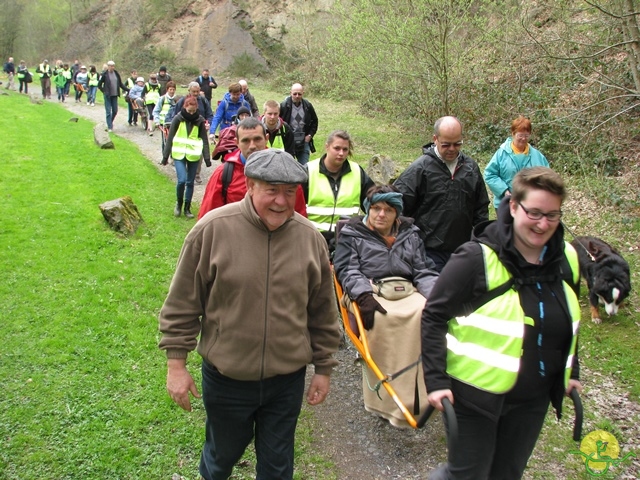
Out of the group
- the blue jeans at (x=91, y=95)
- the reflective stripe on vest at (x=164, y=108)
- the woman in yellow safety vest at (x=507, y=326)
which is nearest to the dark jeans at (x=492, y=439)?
the woman in yellow safety vest at (x=507, y=326)

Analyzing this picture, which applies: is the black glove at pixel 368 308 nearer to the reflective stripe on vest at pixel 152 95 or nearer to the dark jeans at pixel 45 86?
the reflective stripe on vest at pixel 152 95

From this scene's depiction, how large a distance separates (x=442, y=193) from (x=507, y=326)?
2513mm

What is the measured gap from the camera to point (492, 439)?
2.75m

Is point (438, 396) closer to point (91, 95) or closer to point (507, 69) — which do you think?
point (507, 69)

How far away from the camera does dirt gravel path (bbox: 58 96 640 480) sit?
404 centimetres

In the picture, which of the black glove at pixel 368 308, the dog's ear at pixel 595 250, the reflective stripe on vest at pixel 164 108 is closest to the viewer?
the black glove at pixel 368 308

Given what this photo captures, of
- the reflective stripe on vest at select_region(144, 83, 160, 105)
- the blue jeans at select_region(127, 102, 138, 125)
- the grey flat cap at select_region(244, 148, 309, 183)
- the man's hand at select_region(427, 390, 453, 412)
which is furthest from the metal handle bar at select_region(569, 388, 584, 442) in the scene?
the blue jeans at select_region(127, 102, 138, 125)

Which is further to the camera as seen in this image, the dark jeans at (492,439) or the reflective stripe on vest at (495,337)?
the dark jeans at (492,439)

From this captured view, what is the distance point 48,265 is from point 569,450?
22.4 feet

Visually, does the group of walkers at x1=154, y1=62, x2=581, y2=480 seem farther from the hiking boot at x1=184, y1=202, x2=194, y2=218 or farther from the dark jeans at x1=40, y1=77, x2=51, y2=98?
the dark jeans at x1=40, y1=77, x2=51, y2=98

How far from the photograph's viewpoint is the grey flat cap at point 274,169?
8.50 ft

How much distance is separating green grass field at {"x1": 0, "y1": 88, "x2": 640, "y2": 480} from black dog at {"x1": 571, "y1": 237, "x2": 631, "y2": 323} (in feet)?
1.02

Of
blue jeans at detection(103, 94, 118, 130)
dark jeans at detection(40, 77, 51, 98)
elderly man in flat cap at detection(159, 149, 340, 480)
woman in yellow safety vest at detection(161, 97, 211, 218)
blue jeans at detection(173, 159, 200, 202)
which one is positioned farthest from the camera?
dark jeans at detection(40, 77, 51, 98)

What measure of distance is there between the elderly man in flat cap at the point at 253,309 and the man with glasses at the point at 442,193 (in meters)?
2.21
